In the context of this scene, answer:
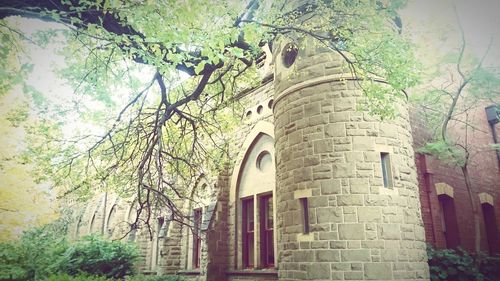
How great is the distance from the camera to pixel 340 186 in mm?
7066

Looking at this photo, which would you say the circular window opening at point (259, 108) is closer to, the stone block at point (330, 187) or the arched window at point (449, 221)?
the stone block at point (330, 187)

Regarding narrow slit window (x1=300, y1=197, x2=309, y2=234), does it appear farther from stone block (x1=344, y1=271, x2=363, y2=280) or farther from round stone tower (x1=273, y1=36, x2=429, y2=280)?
stone block (x1=344, y1=271, x2=363, y2=280)

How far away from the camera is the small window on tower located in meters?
7.29

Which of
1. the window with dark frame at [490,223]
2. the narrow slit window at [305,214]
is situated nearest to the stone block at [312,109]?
the narrow slit window at [305,214]

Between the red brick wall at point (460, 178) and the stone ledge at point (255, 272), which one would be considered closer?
the stone ledge at point (255, 272)

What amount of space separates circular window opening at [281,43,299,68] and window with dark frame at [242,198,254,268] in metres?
5.32

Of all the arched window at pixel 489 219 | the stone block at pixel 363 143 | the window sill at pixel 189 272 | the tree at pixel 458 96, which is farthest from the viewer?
the window sill at pixel 189 272

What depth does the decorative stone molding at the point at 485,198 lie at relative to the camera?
41.5ft

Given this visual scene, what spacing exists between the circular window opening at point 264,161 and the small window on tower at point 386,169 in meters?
4.88

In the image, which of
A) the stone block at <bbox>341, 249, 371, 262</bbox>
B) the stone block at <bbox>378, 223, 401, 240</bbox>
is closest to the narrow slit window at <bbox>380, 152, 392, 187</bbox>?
the stone block at <bbox>378, 223, 401, 240</bbox>

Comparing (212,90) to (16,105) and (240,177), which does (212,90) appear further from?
(16,105)

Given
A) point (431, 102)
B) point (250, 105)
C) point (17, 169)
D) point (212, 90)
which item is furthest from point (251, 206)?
point (17, 169)

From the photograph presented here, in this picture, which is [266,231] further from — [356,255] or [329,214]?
[356,255]

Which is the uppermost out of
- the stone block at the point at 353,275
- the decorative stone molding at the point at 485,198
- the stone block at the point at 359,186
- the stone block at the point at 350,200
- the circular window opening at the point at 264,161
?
the circular window opening at the point at 264,161
